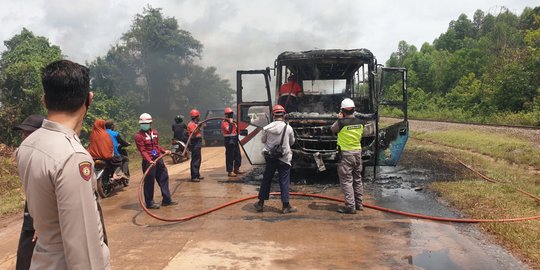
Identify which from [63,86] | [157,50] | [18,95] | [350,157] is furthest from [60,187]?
[157,50]

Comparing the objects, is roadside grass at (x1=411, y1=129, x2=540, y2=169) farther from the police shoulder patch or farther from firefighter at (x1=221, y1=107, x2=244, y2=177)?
the police shoulder patch

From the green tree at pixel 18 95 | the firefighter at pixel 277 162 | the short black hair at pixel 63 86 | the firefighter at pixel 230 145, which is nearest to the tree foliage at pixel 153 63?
the green tree at pixel 18 95

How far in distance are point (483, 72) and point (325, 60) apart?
109 feet

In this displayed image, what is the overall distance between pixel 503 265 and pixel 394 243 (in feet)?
3.74

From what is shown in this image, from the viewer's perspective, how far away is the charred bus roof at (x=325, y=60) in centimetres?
845

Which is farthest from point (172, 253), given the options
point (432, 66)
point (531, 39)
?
point (432, 66)

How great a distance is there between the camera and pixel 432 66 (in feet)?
145

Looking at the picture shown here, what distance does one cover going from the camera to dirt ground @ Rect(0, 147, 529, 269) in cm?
423

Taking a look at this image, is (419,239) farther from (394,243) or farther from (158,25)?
(158,25)

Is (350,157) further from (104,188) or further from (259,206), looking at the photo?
(104,188)

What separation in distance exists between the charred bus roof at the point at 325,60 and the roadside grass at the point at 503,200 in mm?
2970

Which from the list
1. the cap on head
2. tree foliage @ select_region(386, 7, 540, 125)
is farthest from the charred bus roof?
tree foliage @ select_region(386, 7, 540, 125)

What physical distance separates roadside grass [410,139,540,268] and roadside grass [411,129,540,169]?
1.18 ft

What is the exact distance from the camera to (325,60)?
865 cm
